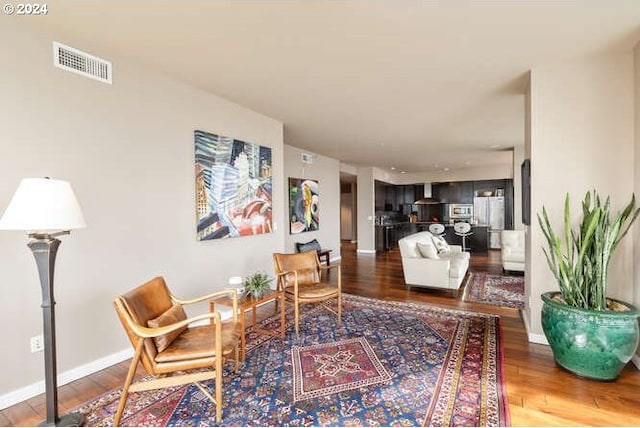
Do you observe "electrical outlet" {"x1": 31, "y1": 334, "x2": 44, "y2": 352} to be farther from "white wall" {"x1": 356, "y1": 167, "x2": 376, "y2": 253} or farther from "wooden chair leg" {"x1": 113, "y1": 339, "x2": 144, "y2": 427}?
"white wall" {"x1": 356, "y1": 167, "x2": 376, "y2": 253}

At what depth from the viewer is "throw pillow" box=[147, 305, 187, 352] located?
1.92 meters

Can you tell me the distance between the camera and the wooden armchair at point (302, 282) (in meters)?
3.17

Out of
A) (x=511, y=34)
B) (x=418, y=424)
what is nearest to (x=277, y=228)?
(x=418, y=424)

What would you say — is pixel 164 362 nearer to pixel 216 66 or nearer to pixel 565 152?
pixel 216 66

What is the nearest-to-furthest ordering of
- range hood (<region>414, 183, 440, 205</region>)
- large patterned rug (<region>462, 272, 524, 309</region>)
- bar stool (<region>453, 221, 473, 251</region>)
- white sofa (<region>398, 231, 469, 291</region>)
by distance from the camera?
large patterned rug (<region>462, 272, 524, 309</region>)
white sofa (<region>398, 231, 469, 291</region>)
bar stool (<region>453, 221, 473, 251</region>)
range hood (<region>414, 183, 440, 205</region>)

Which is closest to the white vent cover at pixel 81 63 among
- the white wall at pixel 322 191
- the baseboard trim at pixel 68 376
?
the baseboard trim at pixel 68 376

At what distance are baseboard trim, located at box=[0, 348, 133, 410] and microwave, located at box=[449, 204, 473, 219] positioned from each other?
995cm

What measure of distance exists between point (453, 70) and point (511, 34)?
2.00ft

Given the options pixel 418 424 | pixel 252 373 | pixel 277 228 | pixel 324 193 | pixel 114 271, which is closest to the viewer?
pixel 418 424

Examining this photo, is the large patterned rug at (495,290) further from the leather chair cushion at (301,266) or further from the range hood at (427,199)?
the range hood at (427,199)

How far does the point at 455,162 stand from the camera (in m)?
8.48

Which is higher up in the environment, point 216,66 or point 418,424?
point 216,66

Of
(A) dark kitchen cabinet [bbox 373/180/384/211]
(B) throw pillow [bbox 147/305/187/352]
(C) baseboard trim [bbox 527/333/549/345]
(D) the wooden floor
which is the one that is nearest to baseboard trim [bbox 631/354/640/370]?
(D) the wooden floor

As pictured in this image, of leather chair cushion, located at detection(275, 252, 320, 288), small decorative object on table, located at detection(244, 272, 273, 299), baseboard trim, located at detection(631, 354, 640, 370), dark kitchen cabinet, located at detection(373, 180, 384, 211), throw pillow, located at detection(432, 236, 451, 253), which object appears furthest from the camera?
dark kitchen cabinet, located at detection(373, 180, 384, 211)
